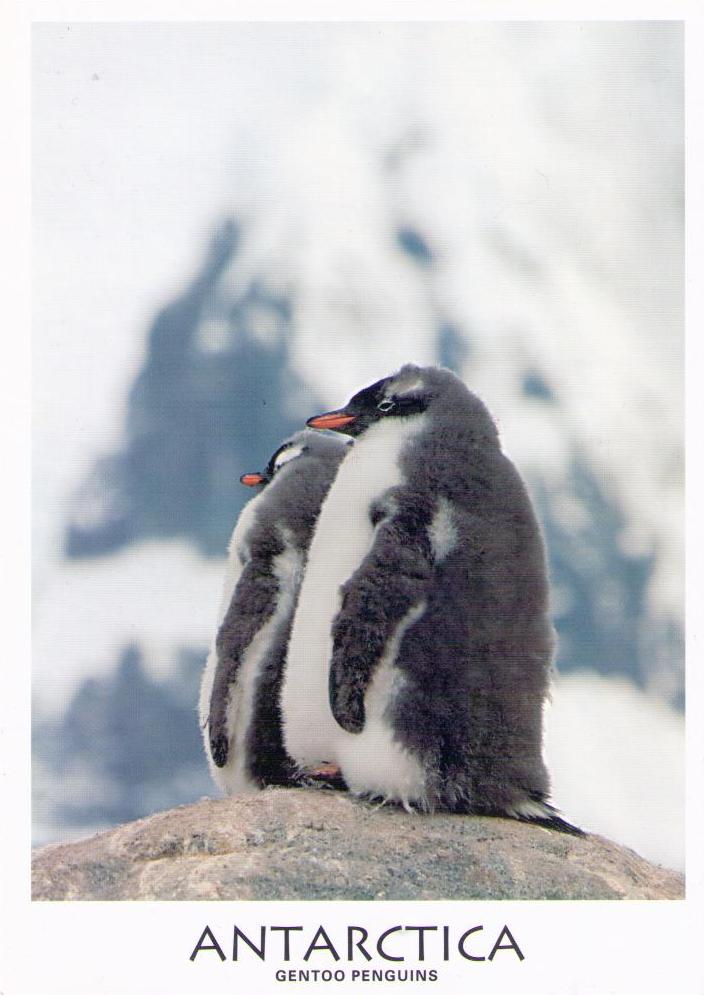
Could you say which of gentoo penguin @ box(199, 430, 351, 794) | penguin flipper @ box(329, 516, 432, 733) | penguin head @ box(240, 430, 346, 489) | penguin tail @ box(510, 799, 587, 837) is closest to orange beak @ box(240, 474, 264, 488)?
penguin head @ box(240, 430, 346, 489)

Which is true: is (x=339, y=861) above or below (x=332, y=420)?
below

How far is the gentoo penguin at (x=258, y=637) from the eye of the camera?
9.18 ft

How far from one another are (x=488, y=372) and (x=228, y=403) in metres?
0.71

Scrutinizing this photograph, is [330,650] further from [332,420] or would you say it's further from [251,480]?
[251,480]

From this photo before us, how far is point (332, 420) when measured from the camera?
2740 mm

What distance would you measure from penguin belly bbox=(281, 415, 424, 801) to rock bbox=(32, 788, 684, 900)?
95 mm

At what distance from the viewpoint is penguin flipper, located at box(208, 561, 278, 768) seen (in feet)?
9.21
